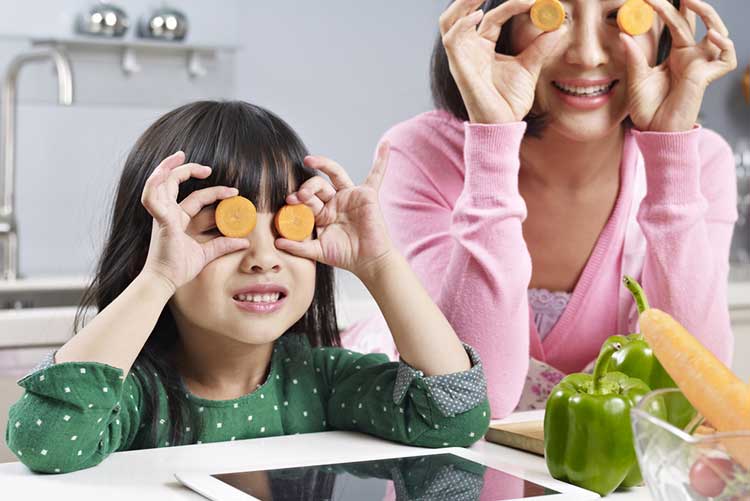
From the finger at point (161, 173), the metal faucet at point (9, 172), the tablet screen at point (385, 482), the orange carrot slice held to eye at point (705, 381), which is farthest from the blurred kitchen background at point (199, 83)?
the orange carrot slice held to eye at point (705, 381)

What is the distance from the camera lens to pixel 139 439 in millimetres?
1314

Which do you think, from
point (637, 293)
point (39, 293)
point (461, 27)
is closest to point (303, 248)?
point (637, 293)

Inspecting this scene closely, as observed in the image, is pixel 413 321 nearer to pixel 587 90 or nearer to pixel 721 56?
pixel 587 90

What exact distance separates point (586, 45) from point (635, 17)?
0.26 ft

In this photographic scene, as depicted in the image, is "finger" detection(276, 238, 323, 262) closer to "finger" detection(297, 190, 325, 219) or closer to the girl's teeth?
"finger" detection(297, 190, 325, 219)

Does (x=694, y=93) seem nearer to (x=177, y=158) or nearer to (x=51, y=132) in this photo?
(x=177, y=158)

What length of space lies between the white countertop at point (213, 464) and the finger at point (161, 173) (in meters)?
0.27

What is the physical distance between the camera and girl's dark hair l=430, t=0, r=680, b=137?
171 cm

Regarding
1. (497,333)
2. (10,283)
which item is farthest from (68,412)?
(10,283)

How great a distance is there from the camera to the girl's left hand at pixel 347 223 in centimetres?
131

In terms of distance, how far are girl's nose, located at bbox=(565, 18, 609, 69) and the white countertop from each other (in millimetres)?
603

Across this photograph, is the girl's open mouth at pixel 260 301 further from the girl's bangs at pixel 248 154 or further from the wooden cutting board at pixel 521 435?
the wooden cutting board at pixel 521 435

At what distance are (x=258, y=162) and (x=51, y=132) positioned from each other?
263cm

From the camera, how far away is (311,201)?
4.29 feet
